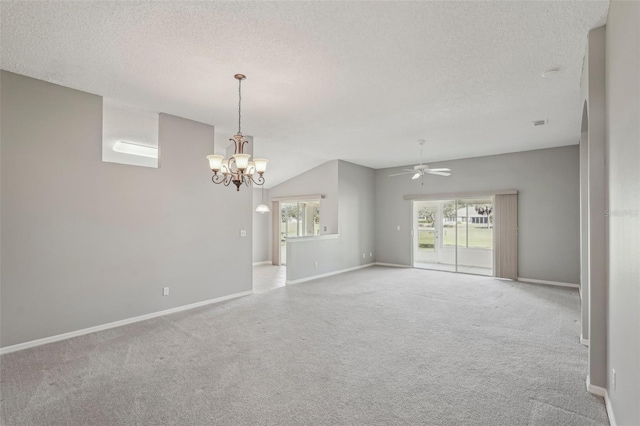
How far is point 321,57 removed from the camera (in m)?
3.08

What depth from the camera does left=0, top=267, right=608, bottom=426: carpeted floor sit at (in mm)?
2363

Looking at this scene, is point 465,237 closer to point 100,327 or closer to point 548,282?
point 548,282

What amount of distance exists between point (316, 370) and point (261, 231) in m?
7.51

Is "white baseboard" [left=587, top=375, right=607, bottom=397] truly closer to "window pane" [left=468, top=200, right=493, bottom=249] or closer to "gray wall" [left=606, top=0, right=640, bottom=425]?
"gray wall" [left=606, top=0, right=640, bottom=425]

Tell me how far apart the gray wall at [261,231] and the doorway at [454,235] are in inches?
184

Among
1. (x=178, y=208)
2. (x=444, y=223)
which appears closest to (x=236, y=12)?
(x=178, y=208)

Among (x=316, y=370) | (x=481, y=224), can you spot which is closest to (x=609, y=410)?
(x=316, y=370)

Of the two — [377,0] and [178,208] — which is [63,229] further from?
[377,0]

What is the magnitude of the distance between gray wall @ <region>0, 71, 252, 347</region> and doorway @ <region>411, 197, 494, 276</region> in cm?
624

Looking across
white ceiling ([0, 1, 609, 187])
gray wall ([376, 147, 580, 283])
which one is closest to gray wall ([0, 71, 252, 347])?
white ceiling ([0, 1, 609, 187])

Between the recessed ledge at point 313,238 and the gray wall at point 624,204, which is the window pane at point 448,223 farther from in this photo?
the gray wall at point 624,204

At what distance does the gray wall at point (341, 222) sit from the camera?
7289 millimetres

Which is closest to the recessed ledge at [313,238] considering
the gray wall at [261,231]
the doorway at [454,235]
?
the doorway at [454,235]

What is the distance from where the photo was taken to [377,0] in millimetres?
2258
